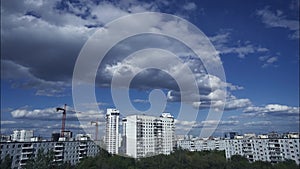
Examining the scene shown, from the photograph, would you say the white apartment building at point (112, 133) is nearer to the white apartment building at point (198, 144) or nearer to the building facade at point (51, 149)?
the building facade at point (51, 149)

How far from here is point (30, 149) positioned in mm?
11359

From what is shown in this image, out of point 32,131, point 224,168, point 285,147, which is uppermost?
point 32,131

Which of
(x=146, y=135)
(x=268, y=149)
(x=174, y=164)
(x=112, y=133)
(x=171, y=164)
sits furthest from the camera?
(x=112, y=133)

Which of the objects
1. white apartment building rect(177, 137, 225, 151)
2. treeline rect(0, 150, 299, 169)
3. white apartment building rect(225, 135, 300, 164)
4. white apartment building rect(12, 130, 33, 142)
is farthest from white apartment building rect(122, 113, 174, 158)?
white apartment building rect(12, 130, 33, 142)

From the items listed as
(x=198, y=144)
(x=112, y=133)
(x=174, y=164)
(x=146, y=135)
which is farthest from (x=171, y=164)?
(x=198, y=144)

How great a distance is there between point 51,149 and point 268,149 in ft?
42.5

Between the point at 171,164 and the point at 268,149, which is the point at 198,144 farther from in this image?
the point at 171,164

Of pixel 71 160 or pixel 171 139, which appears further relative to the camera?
pixel 171 139

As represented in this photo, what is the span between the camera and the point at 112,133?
19562 millimetres

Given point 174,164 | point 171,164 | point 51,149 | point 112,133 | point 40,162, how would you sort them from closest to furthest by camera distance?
point 40,162, point 51,149, point 171,164, point 174,164, point 112,133

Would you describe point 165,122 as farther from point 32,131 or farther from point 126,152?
point 32,131

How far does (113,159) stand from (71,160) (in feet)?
9.60

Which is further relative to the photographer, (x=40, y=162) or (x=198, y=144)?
(x=198, y=144)

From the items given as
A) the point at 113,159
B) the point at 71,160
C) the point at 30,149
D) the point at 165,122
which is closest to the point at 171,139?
the point at 165,122
